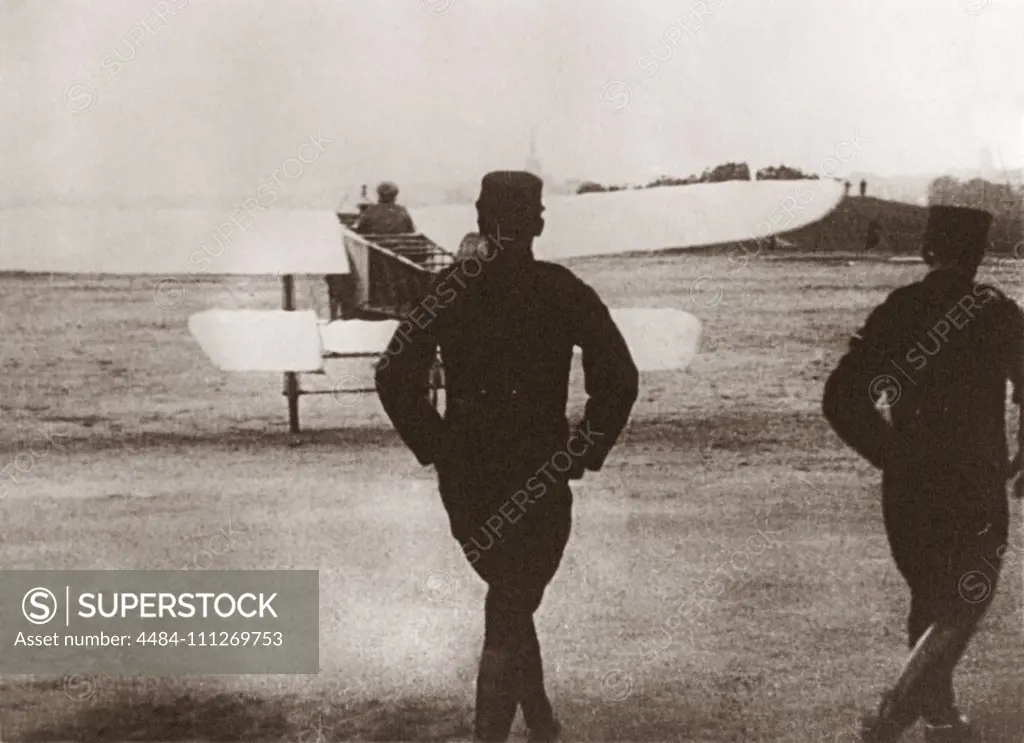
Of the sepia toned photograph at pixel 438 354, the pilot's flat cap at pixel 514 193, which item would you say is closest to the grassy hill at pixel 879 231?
the sepia toned photograph at pixel 438 354

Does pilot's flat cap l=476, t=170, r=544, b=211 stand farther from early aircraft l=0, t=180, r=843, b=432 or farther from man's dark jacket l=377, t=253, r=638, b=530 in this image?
early aircraft l=0, t=180, r=843, b=432

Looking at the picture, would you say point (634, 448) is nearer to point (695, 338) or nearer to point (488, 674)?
point (695, 338)

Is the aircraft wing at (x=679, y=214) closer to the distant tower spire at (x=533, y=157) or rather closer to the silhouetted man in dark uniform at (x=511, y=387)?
the distant tower spire at (x=533, y=157)

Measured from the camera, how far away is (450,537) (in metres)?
3.35

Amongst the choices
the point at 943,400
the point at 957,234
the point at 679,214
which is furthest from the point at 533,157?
the point at 943,400

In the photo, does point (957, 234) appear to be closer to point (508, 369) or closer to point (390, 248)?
point (508, 369)

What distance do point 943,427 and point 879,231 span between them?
0.62m

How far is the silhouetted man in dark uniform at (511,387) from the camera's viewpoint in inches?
116

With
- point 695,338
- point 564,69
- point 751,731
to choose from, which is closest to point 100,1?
point 564,69

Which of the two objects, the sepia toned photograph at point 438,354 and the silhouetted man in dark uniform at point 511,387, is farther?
the sepia toned photograph at point 438,354

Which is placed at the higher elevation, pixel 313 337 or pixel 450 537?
pixel 313 337

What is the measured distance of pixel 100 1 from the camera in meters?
3.40

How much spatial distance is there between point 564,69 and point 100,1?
138cm

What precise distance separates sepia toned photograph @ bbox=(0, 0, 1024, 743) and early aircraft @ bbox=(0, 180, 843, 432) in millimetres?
12
